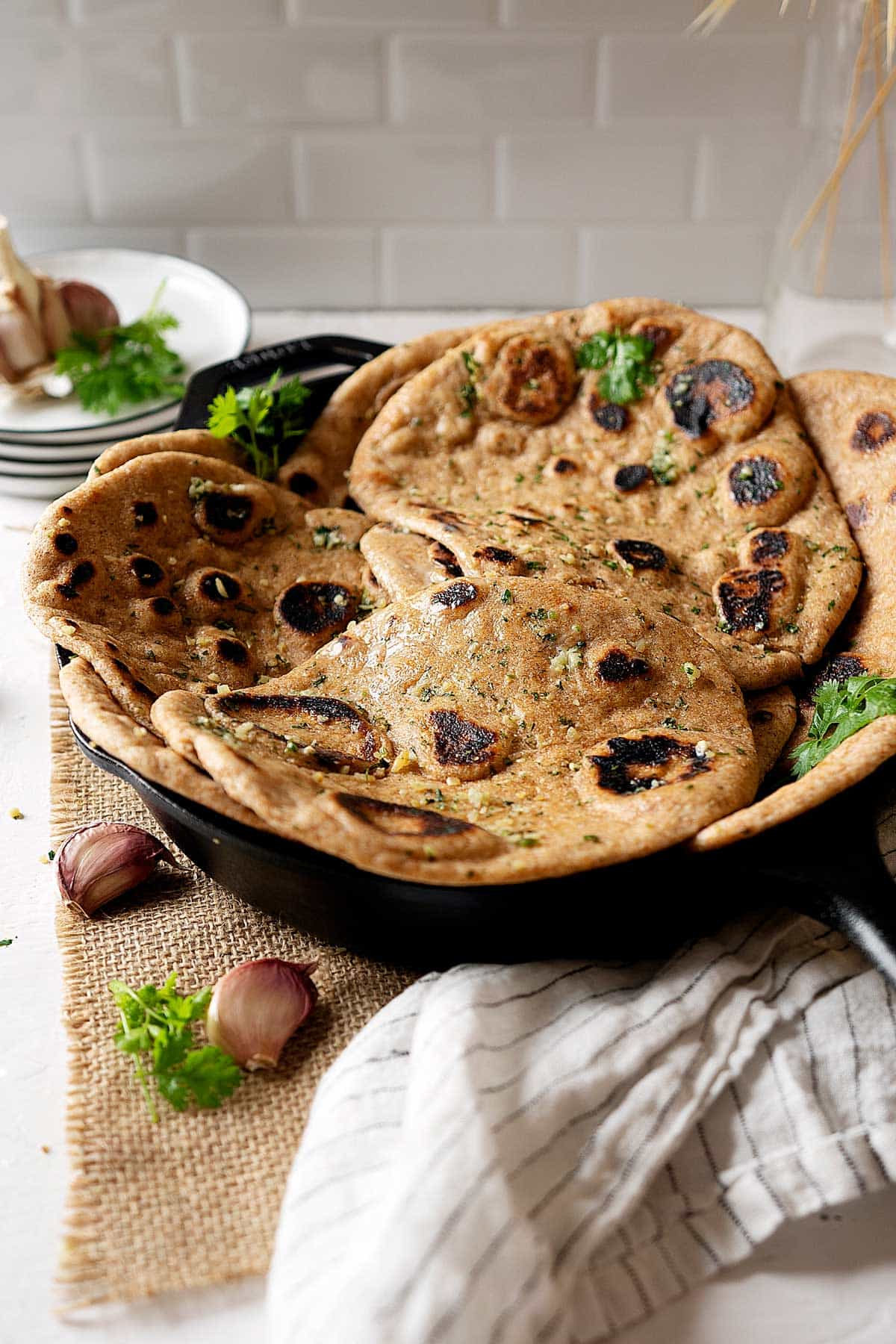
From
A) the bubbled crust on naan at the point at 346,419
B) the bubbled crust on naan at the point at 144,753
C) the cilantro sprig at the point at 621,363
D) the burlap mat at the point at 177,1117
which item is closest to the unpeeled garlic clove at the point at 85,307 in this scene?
the bubbled crust on naan at the point at 346,419

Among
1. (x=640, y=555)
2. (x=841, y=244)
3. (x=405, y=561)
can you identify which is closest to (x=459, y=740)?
(x=405, y=561)

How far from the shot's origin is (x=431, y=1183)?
1.61 metres

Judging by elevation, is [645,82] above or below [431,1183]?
above

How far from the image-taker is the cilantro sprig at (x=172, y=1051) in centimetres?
188

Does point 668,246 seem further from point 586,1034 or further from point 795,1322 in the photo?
point 795,1322

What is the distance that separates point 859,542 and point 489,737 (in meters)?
1.03

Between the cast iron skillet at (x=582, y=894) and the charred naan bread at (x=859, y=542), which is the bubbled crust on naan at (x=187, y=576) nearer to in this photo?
the cast iron skillet at (x=582, y=894)

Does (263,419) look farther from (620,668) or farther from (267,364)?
(620,668)

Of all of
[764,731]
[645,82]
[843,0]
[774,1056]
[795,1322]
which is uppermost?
[843,0]

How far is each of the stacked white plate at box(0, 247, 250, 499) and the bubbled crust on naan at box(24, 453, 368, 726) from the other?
845 mm

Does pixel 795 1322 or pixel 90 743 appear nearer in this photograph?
pixel 795 1322

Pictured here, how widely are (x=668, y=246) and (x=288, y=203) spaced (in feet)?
4.24

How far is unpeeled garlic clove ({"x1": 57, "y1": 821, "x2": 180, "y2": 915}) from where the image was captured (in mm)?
2211

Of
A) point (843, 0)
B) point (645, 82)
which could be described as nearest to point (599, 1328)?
point (843, 0)
